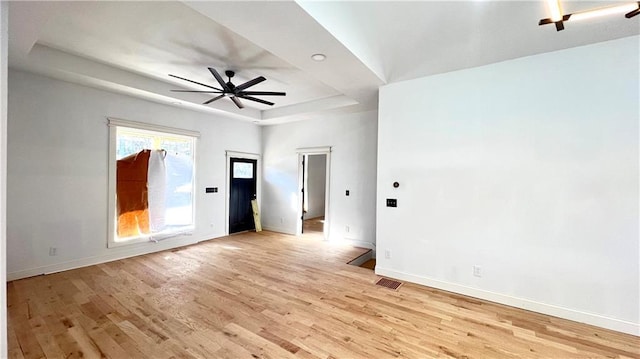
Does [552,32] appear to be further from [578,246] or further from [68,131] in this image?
[68,131]

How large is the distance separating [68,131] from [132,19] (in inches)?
99.2

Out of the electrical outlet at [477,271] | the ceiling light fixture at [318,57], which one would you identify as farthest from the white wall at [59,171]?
the electrical outlet at [477,271]

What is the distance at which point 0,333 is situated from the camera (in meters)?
1.57

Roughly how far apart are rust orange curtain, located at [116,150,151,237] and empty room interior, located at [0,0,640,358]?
0.04m

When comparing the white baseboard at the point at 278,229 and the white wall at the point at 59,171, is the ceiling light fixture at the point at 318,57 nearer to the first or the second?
the white wall at the point at 59,171

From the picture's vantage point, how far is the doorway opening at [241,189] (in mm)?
6449

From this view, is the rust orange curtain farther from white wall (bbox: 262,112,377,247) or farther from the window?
white wall (bbox: 262,112,377,247)

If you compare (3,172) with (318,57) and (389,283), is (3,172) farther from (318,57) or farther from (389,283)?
(389,283)

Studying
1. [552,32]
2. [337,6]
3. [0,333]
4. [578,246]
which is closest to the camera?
[0,333]

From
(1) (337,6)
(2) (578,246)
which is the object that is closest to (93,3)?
(1) (337,6)

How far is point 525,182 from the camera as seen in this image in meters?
2.96

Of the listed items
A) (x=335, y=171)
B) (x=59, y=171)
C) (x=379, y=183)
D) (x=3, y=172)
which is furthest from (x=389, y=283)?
(x=59, y=171)

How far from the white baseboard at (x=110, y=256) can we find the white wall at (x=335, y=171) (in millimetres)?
2117

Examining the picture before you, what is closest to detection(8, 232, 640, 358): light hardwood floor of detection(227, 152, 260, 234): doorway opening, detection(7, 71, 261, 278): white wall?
detection(7, 71, 261, 278): white wall
